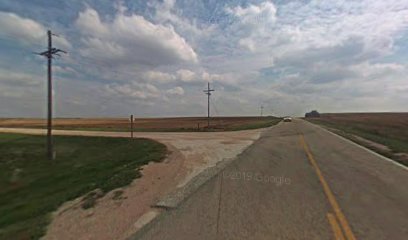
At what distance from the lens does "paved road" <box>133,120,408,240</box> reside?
17.1 ft

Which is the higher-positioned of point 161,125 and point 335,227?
point 335,227

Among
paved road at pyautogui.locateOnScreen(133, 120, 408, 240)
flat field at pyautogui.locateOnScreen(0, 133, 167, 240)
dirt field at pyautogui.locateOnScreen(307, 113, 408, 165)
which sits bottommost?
flat field at pyautogui.locateOnScreen(0, 133, 167, 240)

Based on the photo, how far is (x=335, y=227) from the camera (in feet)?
17.5

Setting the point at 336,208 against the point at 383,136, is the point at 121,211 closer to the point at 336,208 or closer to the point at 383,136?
the point at 336,208

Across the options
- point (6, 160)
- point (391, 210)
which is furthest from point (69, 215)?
point (6, 160)

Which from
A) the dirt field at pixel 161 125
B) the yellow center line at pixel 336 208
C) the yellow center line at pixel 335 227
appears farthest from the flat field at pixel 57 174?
the dirt field at pixel 161 125

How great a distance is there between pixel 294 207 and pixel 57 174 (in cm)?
1515

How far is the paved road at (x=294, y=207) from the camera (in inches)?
205

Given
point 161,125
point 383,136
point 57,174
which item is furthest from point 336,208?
point 161,125

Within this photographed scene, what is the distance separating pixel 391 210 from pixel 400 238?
156 cm

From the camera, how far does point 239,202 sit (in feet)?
22.9

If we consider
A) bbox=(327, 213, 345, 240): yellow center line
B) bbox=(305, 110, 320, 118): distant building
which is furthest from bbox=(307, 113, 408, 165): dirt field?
bbox=(305, 110, 320, 118): distant building

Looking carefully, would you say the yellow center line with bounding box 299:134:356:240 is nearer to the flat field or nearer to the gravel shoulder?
the gravel shoulder

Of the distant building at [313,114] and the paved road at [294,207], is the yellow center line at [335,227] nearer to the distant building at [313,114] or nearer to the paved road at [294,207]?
the paved road at [294,207]
